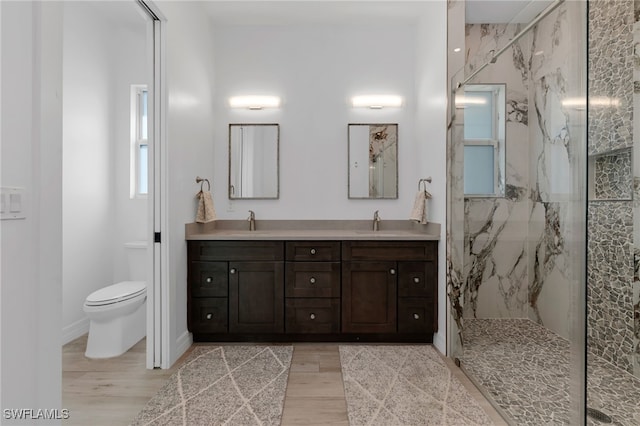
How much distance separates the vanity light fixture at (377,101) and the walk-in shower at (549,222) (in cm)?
84

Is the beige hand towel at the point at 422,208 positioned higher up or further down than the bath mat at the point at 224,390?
higher up

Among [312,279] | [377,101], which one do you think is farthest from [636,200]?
[312,279]

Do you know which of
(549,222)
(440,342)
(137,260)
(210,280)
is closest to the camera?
(549,222)

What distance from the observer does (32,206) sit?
121 cm

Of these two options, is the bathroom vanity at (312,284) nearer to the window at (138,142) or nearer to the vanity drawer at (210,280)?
the vanity drawer at (210,280)

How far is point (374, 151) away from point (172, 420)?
8.59 feet

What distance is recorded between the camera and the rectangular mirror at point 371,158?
331 cm

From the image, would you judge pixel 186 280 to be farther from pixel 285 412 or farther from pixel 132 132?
pixel 132 132

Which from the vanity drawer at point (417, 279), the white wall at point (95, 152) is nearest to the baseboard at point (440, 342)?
the vanity drawer at point (417, 279)

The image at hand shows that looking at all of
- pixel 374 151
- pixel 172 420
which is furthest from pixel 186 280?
pixel 374 151

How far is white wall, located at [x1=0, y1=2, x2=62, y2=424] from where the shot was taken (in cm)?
113

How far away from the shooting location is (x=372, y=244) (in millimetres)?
2744

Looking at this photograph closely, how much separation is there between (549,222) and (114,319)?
114 inches

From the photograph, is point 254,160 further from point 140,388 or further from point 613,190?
point 613,190
